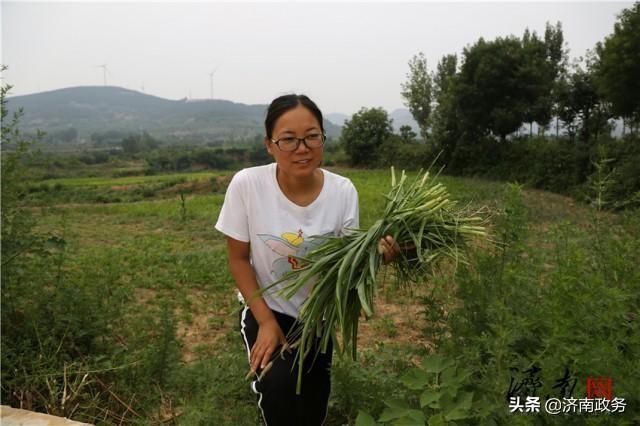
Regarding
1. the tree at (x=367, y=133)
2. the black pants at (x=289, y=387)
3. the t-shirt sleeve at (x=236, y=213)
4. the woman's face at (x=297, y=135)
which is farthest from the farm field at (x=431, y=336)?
the tree at (x=367, y=133)

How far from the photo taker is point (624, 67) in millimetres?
13469

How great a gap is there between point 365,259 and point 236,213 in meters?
0.58

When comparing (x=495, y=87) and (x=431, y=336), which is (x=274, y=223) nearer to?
(x=431, y=336)

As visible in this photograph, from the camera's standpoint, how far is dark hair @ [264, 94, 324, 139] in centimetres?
199

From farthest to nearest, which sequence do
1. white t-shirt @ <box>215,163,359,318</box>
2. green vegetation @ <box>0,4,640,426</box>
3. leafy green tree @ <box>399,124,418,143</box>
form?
1. leafy green tree @ <box>399,124,418,143</box>
2. white t-shirt @ <box>215,163,359,318</box>
3. green vegetation @ <box>0,4,640,426</box>

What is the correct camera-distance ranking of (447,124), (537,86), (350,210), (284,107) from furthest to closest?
(447,124)
(537,86)
(350,210)
(284,107)

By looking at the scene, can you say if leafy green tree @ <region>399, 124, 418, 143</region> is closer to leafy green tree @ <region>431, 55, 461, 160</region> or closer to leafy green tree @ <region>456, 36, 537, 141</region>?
leafy green tree @ <region>431, 55, 461, 160</region>

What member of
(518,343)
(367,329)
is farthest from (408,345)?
(367,329)

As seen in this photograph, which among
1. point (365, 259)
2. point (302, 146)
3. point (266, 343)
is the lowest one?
point (266, 343)

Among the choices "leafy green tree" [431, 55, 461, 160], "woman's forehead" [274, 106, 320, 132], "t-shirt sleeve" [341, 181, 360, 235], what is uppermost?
"leafy green tree" [431, 55, 461, 160]

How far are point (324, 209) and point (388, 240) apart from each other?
362mm

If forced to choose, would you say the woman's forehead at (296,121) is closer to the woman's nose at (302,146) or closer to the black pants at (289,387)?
the woman's nose at (302,146)

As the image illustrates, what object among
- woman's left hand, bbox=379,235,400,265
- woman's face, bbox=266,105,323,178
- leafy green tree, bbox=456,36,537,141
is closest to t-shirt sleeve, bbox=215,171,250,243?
woman's face, bbox=266,105,323,178

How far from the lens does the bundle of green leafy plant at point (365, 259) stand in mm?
1847
